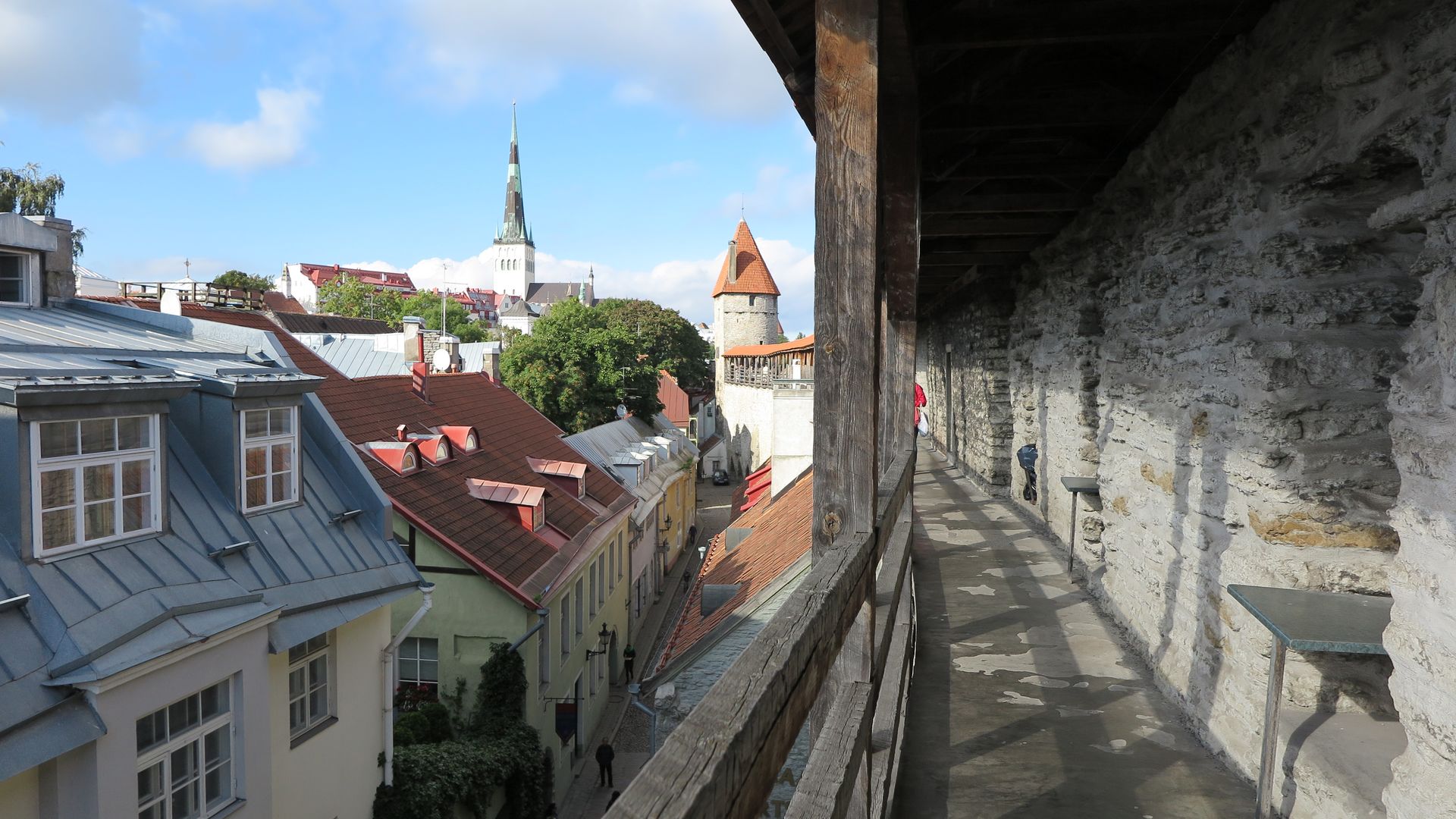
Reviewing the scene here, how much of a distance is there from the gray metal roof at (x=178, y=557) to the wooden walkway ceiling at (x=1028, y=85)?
5.11 m

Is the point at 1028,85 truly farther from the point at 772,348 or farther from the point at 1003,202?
the point at 772,348

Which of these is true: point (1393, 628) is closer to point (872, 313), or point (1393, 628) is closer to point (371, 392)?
point (872, 313)

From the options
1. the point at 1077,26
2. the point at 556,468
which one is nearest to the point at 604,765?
the point at 556,468

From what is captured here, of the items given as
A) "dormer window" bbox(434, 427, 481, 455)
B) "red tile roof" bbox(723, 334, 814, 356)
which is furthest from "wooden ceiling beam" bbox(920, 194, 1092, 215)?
"red tile roof" bbox(723, 334, 814, 356)

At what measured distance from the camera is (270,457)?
26.3 ft

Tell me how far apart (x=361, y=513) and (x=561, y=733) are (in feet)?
20.8

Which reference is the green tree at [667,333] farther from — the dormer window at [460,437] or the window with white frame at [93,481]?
the window with white frame at [93,481]

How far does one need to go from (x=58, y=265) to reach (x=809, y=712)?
10.1 metres

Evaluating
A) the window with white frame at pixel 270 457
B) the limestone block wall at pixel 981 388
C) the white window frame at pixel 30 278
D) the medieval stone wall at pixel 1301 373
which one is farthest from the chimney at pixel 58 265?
the limestone block wall at pixel 981 388

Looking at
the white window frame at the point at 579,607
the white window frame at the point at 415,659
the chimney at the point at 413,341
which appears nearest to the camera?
the white window frame at the point at 415,659

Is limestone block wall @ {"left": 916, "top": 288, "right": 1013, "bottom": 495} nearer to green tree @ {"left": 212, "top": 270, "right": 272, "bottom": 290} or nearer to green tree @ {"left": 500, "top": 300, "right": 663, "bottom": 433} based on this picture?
green tree @ {"left": 500, "top": 300, "right": 663, "bottom": 433}

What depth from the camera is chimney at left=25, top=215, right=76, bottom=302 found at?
9109 millimetres

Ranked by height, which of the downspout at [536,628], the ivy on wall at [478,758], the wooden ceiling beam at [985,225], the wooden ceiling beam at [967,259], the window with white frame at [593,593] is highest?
the wooden ceiling beam at [985,225]

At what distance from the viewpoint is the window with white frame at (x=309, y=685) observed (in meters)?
7.75
